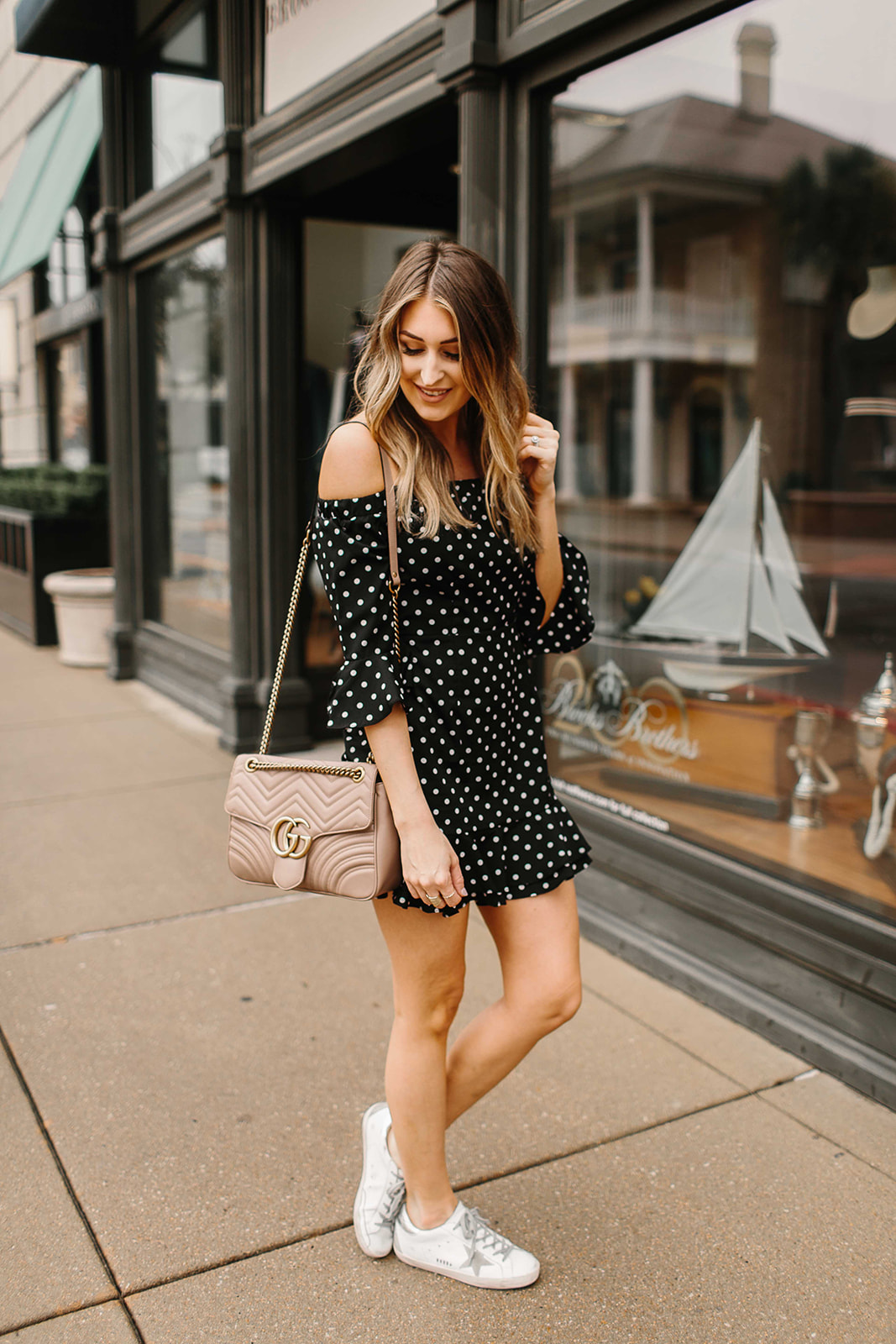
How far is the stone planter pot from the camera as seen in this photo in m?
8.66

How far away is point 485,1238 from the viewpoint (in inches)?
87.5

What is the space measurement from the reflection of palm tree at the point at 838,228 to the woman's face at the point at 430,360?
538cm

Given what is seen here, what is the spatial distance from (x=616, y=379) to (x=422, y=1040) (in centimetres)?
902

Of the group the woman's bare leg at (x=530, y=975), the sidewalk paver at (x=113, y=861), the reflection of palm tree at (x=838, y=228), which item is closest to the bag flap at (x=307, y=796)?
the woman's bare leg at (x=530, y=975)

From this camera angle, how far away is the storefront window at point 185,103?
6.37 m

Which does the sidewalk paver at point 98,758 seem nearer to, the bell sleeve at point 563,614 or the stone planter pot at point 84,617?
the stone planter pot at point 84,617

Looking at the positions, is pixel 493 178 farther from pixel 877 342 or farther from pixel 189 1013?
pixel 877 342

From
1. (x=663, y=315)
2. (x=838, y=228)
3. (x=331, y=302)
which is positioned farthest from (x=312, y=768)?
(x=663, y=315)

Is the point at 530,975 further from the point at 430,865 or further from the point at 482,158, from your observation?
the point at 482,158

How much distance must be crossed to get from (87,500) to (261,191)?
4.93 metres

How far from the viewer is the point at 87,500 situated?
993 centimetres

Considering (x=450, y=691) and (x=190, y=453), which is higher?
(x=190, y=453)

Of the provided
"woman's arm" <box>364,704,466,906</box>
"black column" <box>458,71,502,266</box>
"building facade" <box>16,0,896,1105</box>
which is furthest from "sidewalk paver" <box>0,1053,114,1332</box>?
"black column" <box>458,71,502,266</box>

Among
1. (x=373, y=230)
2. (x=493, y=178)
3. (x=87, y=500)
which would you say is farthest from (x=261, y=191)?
(x=87, y=500)
